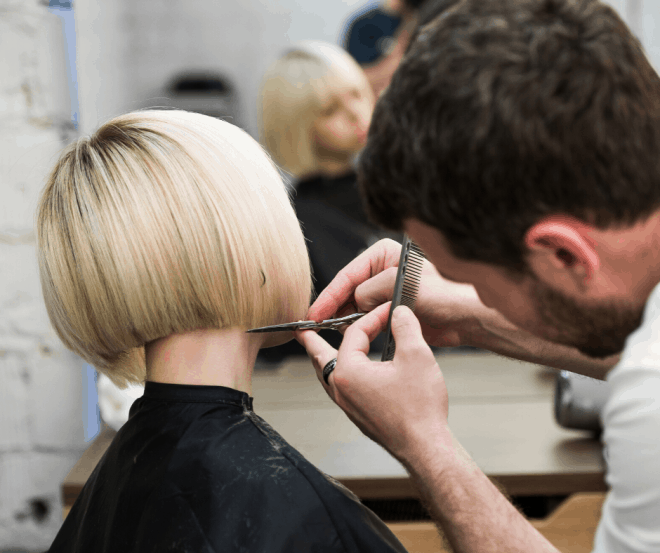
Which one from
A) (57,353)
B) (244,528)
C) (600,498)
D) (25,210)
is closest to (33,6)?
(25,210)

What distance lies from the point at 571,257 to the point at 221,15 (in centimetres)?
357

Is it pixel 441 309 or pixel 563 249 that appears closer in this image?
pixel 563 249

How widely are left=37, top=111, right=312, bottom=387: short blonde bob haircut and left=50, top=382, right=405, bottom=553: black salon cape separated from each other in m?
0.11

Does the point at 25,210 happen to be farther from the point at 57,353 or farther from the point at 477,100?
the point at 477,100

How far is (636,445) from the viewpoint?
541 millimetres

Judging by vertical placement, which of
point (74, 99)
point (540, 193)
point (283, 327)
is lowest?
point (283, 327)

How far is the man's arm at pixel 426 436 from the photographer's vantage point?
0.73 m

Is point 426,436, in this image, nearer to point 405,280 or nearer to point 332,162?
point 405,280

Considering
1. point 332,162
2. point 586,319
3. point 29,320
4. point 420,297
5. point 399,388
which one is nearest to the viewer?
point 586,319

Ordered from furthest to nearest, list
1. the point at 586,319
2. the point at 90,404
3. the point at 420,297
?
the point at 90,404
the point at 420,297
the point at 586,319

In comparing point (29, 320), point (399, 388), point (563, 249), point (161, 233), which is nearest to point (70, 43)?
point (29, 320)

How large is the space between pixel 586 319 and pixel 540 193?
0.18 meters

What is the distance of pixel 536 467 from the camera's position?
1.32 metres

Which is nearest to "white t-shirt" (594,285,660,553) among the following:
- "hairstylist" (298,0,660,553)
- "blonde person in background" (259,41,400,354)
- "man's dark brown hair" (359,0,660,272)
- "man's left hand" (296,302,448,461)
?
"hairstylist" (298,0,660,553)
